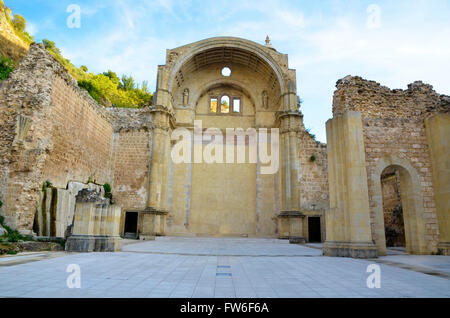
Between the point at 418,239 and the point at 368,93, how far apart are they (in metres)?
5.37

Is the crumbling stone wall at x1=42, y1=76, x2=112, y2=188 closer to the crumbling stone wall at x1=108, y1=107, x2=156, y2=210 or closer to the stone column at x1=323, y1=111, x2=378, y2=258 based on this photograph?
the crumbling stone wall at x1=108, y1=107, x2=156, y2=210

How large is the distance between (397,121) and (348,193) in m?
3.54

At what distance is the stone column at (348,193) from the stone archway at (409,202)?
25.3 inches

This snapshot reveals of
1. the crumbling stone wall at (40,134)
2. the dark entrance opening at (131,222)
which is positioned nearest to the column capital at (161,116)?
the crumbling stone wall at (40,134)

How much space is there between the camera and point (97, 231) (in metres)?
9.05

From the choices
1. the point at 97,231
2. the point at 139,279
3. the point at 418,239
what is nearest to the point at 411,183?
the point at 418,239

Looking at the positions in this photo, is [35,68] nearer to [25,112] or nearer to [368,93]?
[25,112]

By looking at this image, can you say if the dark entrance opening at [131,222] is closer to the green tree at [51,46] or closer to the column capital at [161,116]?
the column capital at [161,116]

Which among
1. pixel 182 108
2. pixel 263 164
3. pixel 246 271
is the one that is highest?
pixel 182 108

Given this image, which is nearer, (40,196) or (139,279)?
(139,279)

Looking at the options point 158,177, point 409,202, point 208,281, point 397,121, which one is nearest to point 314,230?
point 409,202

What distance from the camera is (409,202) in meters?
9.87

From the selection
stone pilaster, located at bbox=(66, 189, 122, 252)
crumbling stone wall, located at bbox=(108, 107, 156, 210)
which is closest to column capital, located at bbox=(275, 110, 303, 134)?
crumbling stone wall, located at bbox=(108, 107, 156, 210)

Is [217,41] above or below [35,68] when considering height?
above
